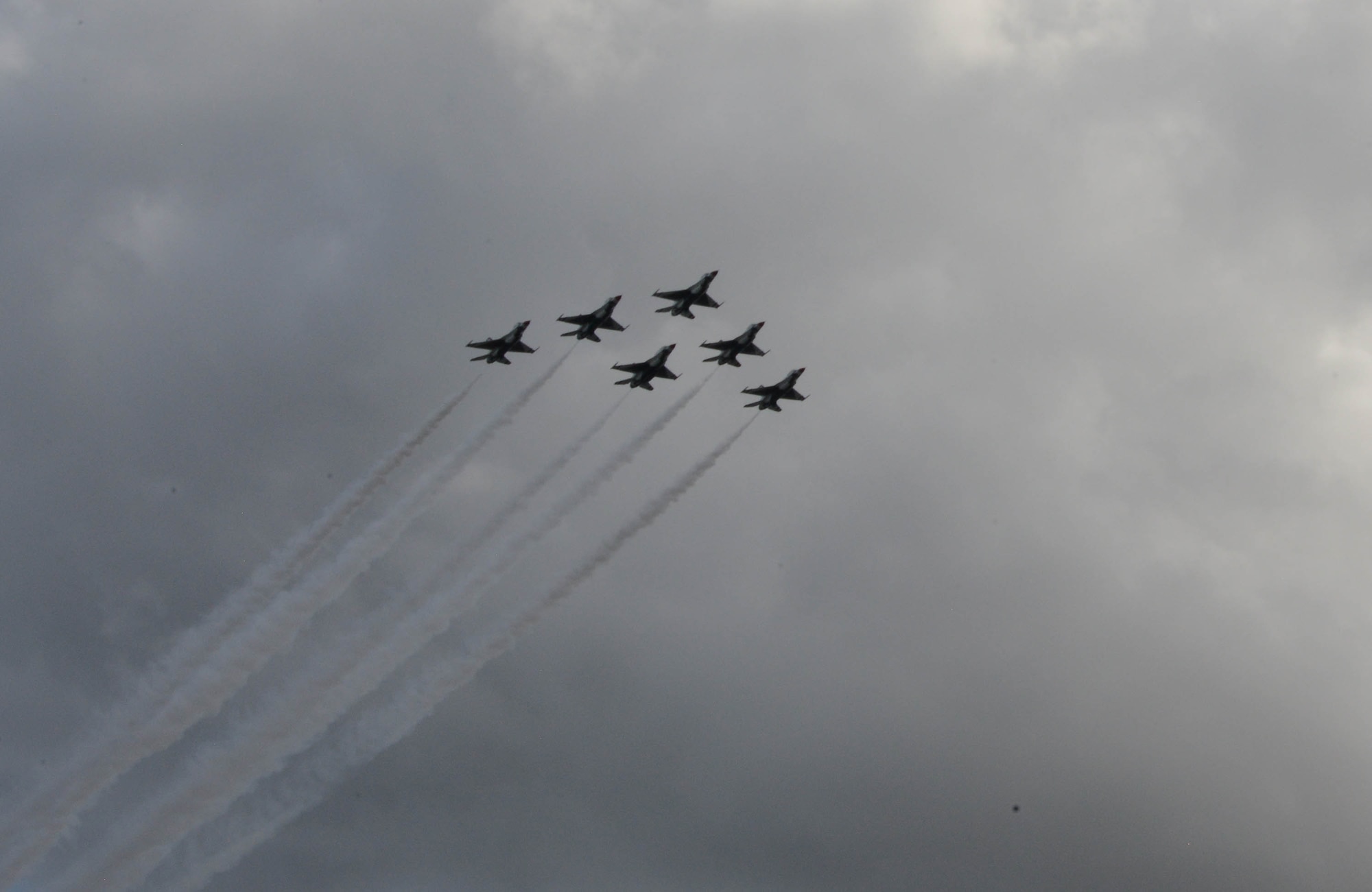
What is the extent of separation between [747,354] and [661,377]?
7280 mm

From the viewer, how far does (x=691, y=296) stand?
93562 mm

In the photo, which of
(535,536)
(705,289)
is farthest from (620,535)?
(705,289)

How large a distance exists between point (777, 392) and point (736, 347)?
15.7ft

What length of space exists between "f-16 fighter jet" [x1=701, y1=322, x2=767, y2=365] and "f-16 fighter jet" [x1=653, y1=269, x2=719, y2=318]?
329 centimetres

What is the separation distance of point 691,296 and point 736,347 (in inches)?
223

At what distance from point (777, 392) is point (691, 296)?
10.3 meters

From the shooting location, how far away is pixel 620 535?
90.2 meters

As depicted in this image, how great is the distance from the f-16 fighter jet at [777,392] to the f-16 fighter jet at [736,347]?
274cm

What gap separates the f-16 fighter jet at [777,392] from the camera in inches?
3799

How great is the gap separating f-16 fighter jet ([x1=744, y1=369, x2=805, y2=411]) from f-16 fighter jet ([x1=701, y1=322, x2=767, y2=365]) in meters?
2.74

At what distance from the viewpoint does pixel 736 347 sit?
96062 mm

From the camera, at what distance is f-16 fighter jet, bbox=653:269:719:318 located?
306ft

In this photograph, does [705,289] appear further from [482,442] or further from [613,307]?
[482,442]

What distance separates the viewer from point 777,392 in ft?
317
